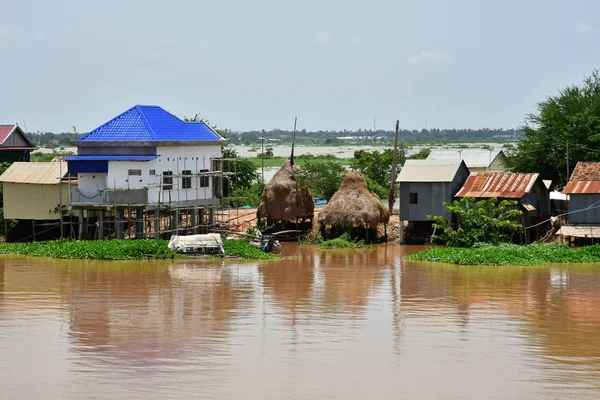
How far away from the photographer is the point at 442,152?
166 ft

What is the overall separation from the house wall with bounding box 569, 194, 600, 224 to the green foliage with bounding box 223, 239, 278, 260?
984 cm

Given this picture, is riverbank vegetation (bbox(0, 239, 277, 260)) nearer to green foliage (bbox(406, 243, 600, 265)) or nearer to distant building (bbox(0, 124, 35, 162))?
green foliage (bbox(406, 243, 600, 265))

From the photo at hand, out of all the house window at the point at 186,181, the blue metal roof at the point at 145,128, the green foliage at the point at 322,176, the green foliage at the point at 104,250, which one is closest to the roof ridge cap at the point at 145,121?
the blue metal roof at the point at 145,128

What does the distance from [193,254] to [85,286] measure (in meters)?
5.42

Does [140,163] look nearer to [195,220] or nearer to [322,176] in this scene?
[195,220]

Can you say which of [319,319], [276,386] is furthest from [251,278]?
[276,386]

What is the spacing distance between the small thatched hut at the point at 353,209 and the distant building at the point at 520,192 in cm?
289

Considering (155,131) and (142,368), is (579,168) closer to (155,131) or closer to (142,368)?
(155,131)

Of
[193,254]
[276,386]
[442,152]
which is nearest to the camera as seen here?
[276,386]

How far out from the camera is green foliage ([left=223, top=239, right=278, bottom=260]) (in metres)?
32.0

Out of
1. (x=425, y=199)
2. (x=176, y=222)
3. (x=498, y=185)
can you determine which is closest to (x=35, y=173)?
(x=176, y=222)

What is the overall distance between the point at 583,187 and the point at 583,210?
75cm

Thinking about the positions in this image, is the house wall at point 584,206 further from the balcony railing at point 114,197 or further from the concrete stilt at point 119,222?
the concrete stilt at point 119,222

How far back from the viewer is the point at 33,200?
117ft
